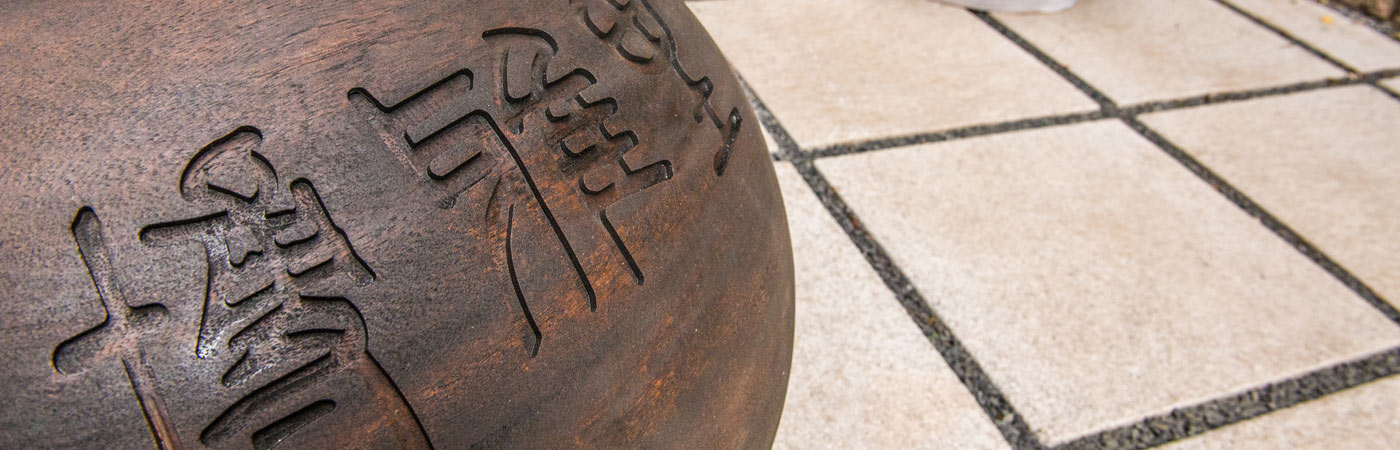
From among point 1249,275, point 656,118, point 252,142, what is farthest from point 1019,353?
point 252,142

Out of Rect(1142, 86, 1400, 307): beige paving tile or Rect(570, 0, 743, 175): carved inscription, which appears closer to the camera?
Rect(570, 0, 743, 175): carved inscription

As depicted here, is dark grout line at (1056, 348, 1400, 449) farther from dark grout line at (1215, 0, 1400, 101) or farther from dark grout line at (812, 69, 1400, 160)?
dark grout line at (1215, 0, 1400, 101)

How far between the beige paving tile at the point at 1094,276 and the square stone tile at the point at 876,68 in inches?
4.1

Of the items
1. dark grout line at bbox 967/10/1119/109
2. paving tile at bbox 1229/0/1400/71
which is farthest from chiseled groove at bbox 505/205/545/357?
paving tile at bbox 1229/0/1400/71

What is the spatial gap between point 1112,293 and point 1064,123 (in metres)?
0.57

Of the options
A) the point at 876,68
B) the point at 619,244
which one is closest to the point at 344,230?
the point at 619,244

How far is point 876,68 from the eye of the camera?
207cm

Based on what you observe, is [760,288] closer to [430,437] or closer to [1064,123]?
[430,437]

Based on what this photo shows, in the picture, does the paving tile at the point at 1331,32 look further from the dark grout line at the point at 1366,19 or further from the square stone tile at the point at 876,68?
the square stone tile at the point at 876,68

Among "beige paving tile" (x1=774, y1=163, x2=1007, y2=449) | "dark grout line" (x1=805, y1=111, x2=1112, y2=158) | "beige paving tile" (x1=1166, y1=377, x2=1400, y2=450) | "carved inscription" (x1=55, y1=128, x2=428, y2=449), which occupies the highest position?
"carved inscription" (x1=55, y1=128, x2=428, y2=449)

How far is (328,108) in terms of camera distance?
55 centimetres

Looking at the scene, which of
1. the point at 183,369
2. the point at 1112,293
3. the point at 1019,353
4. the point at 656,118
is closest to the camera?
the point at 183,369

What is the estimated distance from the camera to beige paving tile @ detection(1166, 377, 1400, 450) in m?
1.29

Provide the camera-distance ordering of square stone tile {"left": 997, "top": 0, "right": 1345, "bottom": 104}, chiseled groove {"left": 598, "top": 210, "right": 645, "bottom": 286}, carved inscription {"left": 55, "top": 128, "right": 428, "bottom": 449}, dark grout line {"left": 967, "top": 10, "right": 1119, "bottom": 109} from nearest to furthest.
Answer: carved inscription {"left": 55, "top": 128, "right": 428, "bottom": 449}
chiseled groove {"left": 598, "top": 210, "right": 645, "bottom": 286}
dark grout line {"left": 967, "top": 10, "right": 1119, "bottom": 109}
square stone tile {"left": 997, "top": 0, "right": 1345, "bottom": 104}
